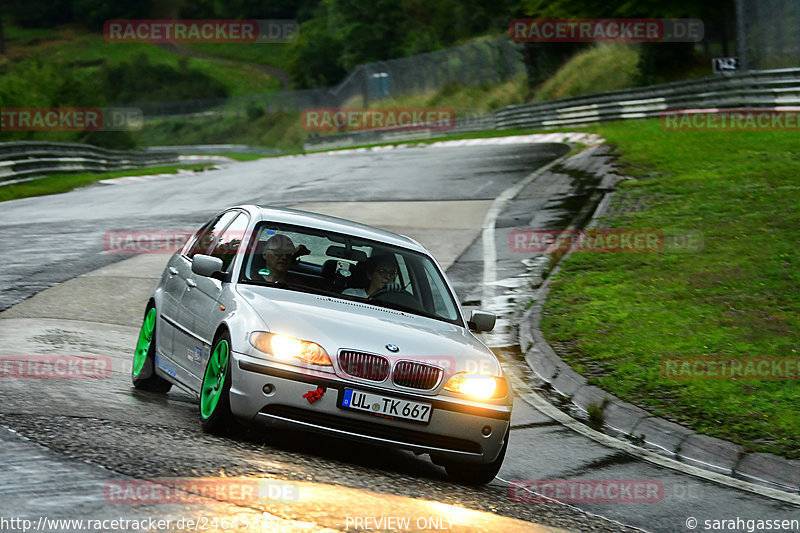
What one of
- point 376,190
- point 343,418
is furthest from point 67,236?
point 343,418

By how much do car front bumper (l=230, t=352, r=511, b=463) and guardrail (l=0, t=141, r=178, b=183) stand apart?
2336 cm

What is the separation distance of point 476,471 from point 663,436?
99.7 inches

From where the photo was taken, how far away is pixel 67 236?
1892 cm

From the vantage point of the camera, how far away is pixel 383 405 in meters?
6.59

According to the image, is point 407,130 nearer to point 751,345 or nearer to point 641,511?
point 751,345

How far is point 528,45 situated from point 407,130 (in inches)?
388

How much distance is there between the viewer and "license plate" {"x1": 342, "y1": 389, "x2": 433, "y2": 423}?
6.55 metres

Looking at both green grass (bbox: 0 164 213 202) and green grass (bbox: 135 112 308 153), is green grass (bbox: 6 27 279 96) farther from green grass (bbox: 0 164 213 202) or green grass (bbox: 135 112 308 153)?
green grass (bbox: 0 164 213 202)
